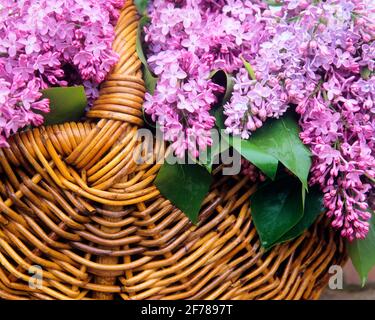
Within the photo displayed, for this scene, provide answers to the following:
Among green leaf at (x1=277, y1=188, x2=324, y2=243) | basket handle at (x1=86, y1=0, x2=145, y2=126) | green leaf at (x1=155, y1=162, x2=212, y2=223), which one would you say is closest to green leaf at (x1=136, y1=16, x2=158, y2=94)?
basket handle at (x1=86, y1=0, x2=145, y2=126)

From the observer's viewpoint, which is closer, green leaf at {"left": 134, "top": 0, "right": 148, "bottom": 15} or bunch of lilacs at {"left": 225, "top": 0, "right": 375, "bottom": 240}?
bunch of lilacs at {"left": 225, "top": 0, "right": 375, "bottom": 240}

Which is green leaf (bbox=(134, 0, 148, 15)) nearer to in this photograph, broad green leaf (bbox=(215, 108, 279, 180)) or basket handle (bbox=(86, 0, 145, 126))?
basket handle (bbox=(86, 0, 145, 126))

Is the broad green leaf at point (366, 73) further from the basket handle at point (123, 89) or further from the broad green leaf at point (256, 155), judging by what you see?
the basket handle at point (123, 89)

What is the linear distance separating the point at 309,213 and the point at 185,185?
18 cm

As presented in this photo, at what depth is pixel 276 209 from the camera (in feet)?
2.39

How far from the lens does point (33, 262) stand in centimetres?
67

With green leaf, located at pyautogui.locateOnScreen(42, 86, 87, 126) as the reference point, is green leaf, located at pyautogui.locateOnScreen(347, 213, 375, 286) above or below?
below

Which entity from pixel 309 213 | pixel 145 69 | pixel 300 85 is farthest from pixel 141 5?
pixel 309 213

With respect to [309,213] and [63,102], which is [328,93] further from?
[63,102]

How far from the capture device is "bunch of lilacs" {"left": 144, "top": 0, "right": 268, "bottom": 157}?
0.66 metres

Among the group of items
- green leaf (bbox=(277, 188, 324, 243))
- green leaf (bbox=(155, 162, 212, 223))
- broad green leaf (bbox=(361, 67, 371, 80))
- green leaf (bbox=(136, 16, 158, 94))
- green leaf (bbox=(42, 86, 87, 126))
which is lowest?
green leaf (bbox=(277, 188, 324, 243))

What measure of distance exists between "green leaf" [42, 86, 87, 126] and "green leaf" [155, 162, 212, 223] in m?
0.13

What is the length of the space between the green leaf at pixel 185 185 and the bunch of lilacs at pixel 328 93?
76mm
